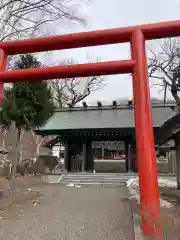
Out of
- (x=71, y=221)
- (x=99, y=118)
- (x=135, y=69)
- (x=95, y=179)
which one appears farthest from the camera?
(x=99, y=118)

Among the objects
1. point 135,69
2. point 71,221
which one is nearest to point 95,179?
point 71,221

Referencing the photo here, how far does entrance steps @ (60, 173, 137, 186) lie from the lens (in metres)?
15.0

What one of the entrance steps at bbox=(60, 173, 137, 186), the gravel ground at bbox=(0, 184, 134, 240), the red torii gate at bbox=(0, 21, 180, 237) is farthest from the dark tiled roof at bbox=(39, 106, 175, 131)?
the red torii gate at bbox=(0, 21, 180, 237)

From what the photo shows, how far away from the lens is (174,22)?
511cm

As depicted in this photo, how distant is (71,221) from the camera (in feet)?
20.5

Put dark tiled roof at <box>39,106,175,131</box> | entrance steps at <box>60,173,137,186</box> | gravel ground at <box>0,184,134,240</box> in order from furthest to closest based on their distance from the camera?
dark tiled roof at <box>39,106,175,131</box>
entrance steps at <box>60,173,137,186</box>
gravel ground at <box>0,184,134,240</box>

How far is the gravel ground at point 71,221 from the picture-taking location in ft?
16.8

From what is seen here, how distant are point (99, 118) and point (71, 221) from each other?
567 inches

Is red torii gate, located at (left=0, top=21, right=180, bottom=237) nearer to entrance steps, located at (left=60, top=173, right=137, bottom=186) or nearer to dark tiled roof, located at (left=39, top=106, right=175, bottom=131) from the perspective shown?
entrance steps, located at (left=60, top=173, right=137, bottom=186)

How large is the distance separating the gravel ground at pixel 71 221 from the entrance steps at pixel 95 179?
5853mm

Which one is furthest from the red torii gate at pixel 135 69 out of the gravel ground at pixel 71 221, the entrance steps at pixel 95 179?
the entrance steps at pixel 95 179

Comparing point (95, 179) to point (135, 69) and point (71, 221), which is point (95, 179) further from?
point (135, 69)

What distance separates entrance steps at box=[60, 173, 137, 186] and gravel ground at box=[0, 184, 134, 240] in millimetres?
5853

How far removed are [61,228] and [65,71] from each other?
3.17 meters
